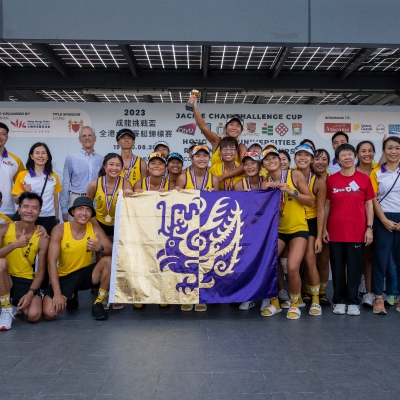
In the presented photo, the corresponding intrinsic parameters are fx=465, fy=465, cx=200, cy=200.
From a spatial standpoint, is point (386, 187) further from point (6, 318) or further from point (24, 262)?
point (6, 318)

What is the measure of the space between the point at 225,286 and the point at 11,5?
443 cm

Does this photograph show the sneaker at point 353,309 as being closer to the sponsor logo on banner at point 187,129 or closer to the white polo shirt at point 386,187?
the white polo shirt at point 386,187

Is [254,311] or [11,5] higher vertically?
[11,5]

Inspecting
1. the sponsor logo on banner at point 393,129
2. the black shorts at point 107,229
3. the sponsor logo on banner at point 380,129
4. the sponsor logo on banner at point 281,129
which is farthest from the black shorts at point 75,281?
the sponsor logo on banner at point 393,129

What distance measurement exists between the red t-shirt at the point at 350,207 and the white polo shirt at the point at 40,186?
3102mm

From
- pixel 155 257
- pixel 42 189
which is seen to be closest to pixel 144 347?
pixel 155 257

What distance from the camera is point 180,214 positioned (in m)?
4.72

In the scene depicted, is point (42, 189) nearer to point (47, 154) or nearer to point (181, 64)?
point (47, 154)

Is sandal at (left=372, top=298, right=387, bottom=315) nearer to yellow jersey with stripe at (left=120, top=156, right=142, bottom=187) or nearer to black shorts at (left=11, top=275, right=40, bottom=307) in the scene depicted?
yellow jersey with stripe at (left=120, top=156, right=142, bottom=187)

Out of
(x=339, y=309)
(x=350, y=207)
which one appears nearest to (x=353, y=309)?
(x=339, y=309)

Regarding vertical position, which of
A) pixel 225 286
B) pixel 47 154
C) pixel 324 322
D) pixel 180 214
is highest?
pixel 47 154

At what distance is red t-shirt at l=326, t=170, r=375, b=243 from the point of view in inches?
184

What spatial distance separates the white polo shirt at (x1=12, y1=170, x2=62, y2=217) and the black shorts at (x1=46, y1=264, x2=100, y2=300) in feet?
3.33

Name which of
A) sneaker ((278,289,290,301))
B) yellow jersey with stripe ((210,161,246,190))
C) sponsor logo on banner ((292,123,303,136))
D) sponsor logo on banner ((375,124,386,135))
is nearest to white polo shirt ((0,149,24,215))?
yellow jersey with stripe ((210,161,246,190))
